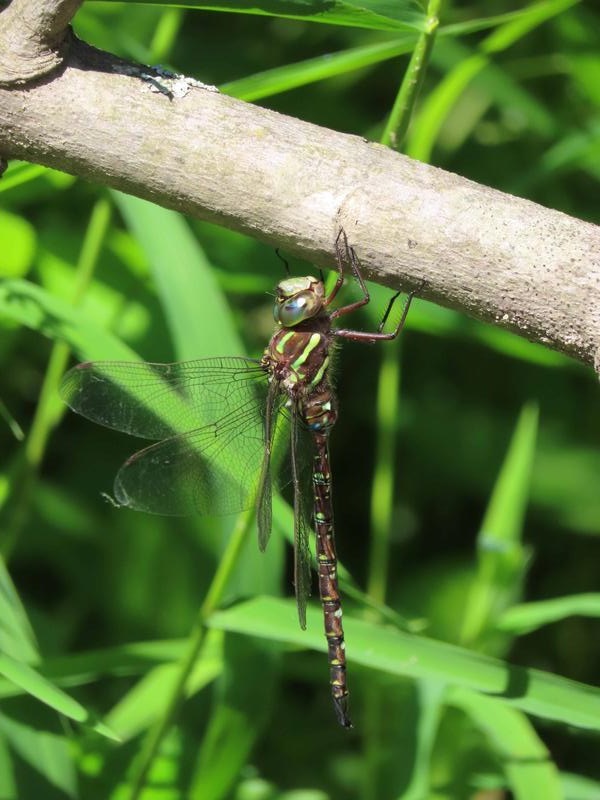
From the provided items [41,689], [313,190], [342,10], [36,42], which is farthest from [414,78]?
[41,689]

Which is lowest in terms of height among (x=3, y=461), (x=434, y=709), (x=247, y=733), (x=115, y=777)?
(x=115, y=777)

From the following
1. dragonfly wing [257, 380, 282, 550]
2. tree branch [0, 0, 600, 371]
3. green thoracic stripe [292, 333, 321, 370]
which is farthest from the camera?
green thoracic stripe [292, 333, 321, 370]

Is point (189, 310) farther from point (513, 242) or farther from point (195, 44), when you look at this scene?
point (195, 44)

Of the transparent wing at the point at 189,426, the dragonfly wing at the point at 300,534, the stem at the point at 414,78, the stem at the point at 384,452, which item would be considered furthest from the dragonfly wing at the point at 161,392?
the stem at the point at 414,78

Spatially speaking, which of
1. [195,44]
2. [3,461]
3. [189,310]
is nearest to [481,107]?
[195,44]

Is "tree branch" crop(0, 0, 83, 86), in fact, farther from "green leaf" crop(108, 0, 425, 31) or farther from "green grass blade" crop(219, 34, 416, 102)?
"green grass blade" crop(219, 34, 416, 102)

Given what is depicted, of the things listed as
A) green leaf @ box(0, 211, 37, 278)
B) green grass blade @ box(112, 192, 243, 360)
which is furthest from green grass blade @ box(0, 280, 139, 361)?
green leaf @ box(0, 211, 37, 278)
